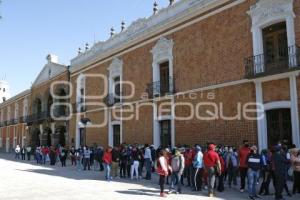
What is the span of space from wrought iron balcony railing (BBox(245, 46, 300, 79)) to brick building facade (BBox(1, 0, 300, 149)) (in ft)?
0.13

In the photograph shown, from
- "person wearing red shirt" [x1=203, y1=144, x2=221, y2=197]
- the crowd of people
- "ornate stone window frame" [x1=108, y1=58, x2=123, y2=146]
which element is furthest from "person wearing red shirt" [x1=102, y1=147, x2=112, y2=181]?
"ornate stone window frame" [x1=108, y1=58, x2=123, y2=146]

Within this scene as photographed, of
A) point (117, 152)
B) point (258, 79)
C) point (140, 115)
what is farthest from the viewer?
point (140, 115)

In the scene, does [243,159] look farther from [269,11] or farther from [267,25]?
[269,11]

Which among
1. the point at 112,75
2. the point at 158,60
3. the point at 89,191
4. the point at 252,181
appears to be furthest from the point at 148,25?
the point at 252,181

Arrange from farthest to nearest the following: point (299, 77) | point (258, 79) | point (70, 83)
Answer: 1. point (70, 83)
2. point (258, 79)
3. point (299, 77)

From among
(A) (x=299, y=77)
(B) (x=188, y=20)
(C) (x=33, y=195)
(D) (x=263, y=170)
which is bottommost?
(C) (x=33, y=195)

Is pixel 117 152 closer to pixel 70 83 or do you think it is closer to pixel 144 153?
pixel 144 153

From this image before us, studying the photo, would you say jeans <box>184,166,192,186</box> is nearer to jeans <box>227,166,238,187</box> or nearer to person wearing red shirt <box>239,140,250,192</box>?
jeans <box>227,166,238,187</box>

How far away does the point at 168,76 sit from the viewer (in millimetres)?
19641

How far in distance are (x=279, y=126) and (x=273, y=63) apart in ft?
7.88

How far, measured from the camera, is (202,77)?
17.3 meters

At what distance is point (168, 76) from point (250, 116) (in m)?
6.02

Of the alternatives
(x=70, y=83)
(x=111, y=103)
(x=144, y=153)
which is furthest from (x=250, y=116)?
→ (x=70, y=83)

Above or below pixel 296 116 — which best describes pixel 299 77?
above
